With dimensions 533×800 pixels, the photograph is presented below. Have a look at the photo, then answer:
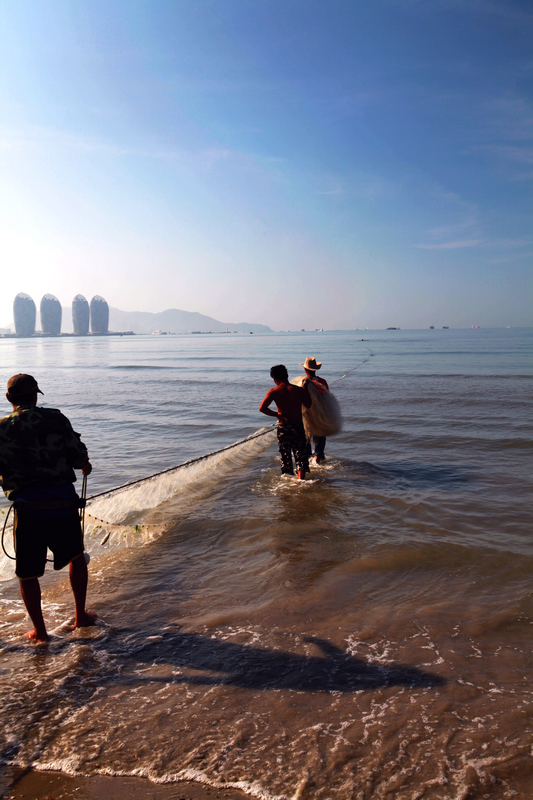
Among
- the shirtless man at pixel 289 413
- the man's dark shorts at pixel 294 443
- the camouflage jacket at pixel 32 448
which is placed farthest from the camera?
the man's dark shorts at pixel 294 443

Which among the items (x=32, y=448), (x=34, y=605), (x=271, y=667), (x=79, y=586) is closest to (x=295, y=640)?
(x=271, y=667)

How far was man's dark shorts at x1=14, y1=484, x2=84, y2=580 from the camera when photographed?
3434 millimetres

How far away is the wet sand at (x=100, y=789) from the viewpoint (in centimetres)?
221

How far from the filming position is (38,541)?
348cm

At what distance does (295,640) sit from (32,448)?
2.36 metres

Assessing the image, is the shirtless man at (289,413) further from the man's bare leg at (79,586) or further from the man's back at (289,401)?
the man's bare leg at (79,586)

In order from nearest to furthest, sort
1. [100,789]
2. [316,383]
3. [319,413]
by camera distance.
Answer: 1. [100,789]
2. [319,413]
3. [316,383]

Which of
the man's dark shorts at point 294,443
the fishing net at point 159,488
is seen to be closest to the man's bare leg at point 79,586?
the fishing net at point 159,488

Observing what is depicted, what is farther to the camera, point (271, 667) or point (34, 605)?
point (34, 605)

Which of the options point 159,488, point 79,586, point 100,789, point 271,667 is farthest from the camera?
point 159,488

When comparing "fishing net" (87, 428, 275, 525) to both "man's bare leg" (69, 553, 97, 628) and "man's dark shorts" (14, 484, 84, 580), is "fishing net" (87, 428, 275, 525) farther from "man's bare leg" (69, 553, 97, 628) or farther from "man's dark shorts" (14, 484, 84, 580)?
"man's dark shorts" (14, 484, 84, 580)

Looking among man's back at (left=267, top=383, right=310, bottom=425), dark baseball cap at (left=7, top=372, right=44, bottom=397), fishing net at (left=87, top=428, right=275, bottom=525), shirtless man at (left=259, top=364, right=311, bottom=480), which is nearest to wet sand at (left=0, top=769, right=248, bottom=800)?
dark baseball cap at (left=7, top=372, right=44, bottom=397)

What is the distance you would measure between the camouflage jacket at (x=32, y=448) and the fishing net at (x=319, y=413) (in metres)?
4.87

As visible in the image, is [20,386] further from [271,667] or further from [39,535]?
[271,667]
